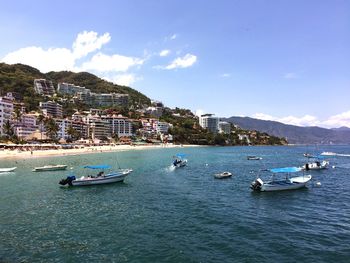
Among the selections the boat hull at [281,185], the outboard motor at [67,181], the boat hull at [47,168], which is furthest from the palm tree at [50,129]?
the boat hull at [281,185]

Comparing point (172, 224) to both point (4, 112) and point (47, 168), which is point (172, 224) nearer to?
point (47, 168)

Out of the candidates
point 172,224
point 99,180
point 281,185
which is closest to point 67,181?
point 99,180

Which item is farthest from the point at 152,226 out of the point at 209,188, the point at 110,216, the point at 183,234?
the point at 209,188

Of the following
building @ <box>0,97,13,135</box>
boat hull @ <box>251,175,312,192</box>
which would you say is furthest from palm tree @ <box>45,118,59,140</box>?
boat hull @ <box>251,175,312,192</box>

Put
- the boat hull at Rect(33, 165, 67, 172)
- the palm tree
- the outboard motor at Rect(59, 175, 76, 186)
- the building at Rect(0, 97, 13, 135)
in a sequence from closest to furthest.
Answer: the outboard motor at Rect(59, 175, 76, 186) → the boat hull at Rect(33, 165, 67, 172) → the building at Rect(0, 97, 13, 135) → the palm tree

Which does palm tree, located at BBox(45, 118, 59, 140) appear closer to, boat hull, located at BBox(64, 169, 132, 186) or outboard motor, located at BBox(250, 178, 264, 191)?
boat hull, located at BBox(64, 169, 132, 186)

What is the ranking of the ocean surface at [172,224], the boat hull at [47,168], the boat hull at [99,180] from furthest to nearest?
the boat hull at [47,168] → the boat hull at [99,180] → the ocean surface at [172,224]

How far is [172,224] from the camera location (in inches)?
1073

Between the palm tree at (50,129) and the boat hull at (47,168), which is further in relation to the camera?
the palm tree at (50,129)

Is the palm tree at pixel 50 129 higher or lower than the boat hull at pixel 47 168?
higher

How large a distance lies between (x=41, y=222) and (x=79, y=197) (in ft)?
40.5

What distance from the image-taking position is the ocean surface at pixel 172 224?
68.4 feet

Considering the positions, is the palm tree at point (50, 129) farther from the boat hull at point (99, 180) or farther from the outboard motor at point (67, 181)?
the outboard motor at point (67, 181)

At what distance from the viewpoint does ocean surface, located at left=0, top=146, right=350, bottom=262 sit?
20844mm
